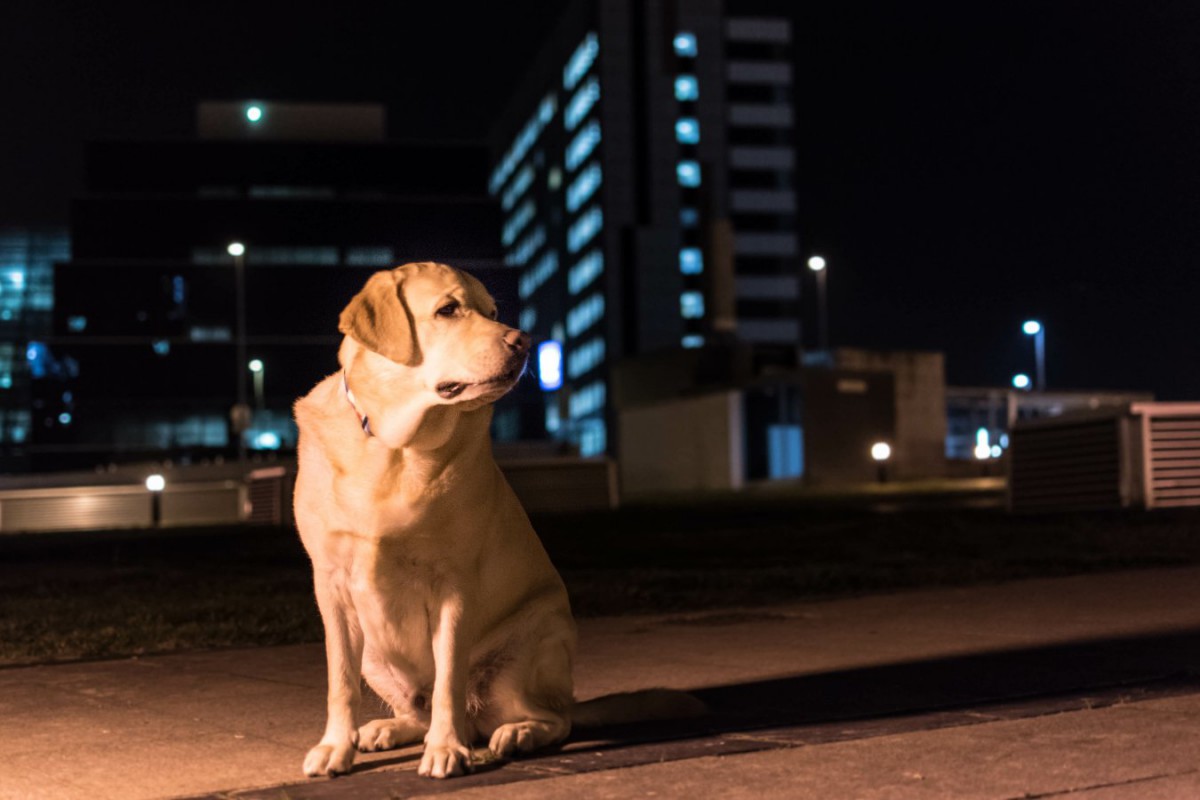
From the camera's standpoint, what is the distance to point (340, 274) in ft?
334

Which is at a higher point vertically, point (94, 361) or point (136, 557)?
point (94, 361)

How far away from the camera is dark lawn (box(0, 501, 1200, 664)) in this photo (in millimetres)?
10562

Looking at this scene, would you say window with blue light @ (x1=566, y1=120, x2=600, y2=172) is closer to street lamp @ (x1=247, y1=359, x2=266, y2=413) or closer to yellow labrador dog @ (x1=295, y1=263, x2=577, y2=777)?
street lamp @ (x1=247, y1=359, x2=266, y2=413)

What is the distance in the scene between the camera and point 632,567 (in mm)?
15336

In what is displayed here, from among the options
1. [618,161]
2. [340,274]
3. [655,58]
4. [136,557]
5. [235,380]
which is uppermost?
[655,58]

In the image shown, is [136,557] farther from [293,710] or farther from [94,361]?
[94,361]

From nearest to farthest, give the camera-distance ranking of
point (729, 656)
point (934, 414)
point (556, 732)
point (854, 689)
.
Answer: point (556, 732)
point (854, 689)
point (729, 656)
point (934, 414)

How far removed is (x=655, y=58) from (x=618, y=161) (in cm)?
858

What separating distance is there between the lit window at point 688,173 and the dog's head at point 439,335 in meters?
121

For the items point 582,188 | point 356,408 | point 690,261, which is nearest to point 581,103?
point 582,188

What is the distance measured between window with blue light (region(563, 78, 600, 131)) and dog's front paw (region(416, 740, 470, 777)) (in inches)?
4783

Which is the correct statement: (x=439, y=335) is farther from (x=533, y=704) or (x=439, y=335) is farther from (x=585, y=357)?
(x=585, y=357)

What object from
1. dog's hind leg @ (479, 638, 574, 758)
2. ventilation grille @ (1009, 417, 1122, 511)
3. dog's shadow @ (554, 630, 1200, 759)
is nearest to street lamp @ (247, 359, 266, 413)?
ventilation grille @ (1009, 417, 1122, 511)

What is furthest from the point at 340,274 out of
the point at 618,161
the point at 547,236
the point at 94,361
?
the point at 547,236
